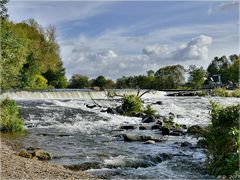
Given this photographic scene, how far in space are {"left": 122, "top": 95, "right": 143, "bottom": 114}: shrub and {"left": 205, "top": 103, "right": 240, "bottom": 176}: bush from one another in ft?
59.8

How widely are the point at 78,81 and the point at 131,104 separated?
63534 mm

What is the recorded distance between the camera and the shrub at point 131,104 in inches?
1217

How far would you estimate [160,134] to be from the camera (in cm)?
2155

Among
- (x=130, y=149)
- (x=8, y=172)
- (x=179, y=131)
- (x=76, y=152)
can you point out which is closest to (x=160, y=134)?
(x=179, y=131)

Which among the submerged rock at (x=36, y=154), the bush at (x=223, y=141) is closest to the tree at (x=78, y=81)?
the submerged rock at (x=36, y=154)

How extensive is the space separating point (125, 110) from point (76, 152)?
1481 cm

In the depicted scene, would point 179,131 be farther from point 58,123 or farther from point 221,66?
point 221,66

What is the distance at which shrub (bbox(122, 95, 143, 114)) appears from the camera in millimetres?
30909

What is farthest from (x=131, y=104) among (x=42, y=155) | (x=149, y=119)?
(x=42, y=155)

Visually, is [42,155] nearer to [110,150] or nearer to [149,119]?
[110,150]

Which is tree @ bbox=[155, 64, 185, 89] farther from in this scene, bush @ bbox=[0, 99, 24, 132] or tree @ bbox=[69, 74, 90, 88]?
bush @ bbox=[0, 99, 24, 132]

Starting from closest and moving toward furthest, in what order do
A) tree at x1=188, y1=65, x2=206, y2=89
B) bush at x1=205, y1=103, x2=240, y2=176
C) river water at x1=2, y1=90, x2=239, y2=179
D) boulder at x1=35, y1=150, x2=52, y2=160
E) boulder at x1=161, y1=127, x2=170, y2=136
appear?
bush at x1=205, y1=103, x2=240, y2=176
river water at x1=2, y1=90, x2=239, y2=179
boulder at x1=35, y1=150, x2=52, y2=160
boulder at x1=161, y1=127, x2=170, y2=136
tree at x1=188, y1=65, x2=206, y2=89

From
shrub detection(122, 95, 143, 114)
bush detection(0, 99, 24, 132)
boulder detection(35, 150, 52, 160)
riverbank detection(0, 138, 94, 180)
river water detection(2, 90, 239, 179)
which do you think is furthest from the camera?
shrub detection(122, 95, 143, 114)

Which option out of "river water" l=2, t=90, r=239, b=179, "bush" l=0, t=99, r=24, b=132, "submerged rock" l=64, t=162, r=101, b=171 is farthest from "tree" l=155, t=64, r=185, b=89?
"submerged rock" l=64, t=162, r=101, b=171
